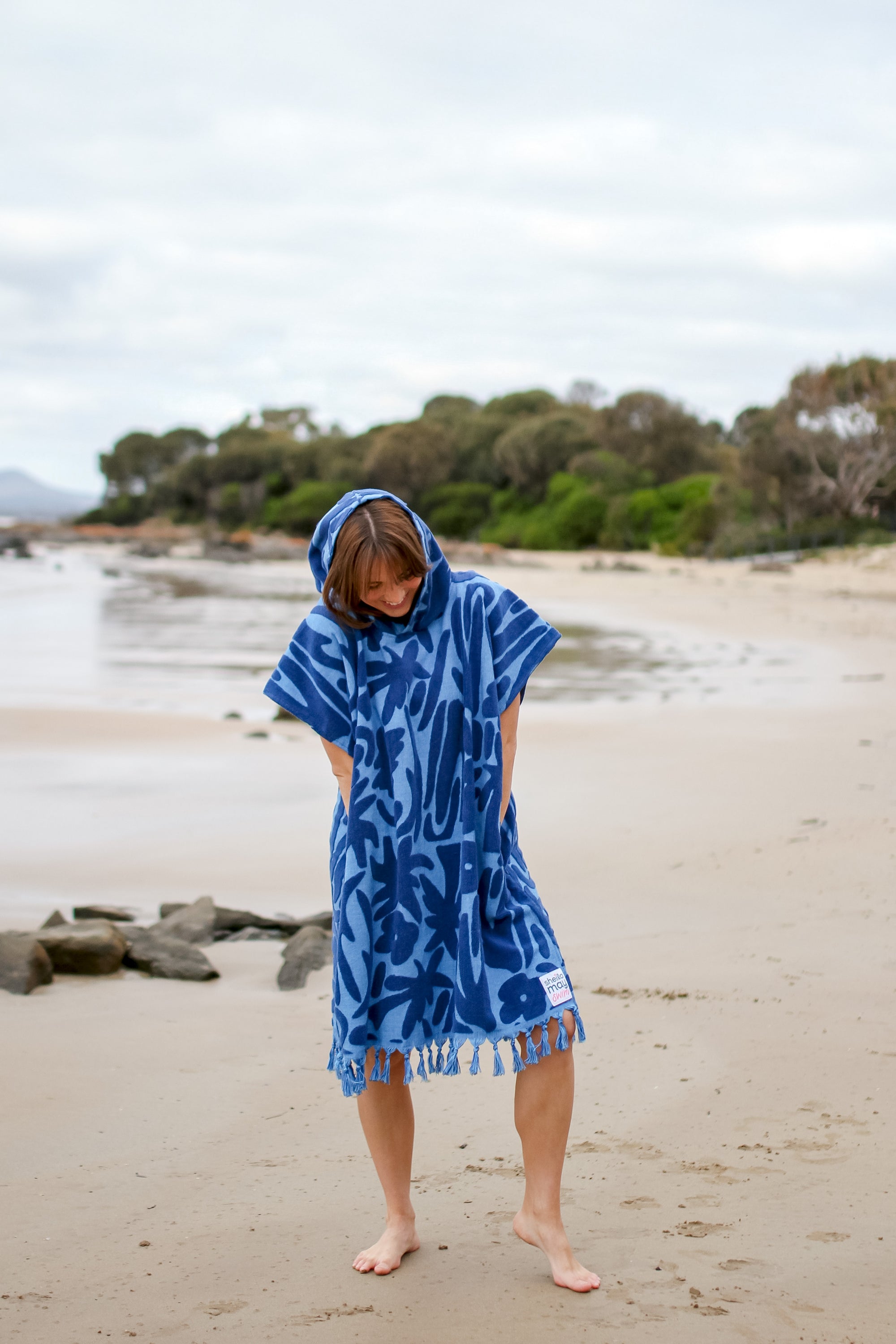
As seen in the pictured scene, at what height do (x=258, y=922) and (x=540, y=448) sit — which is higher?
(x=540, y=448)

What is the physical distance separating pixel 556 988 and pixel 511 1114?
984mm

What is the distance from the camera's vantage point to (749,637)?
1714 centimetres

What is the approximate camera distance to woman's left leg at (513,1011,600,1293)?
8.27 feet

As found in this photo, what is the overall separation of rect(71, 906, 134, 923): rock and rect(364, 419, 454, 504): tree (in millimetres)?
49264

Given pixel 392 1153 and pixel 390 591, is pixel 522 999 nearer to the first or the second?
pixel 392 1153

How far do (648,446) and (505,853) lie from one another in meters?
46.2

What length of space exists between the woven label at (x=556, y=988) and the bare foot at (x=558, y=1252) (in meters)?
0.46

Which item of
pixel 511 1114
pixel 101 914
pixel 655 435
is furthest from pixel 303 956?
pixel 655 435

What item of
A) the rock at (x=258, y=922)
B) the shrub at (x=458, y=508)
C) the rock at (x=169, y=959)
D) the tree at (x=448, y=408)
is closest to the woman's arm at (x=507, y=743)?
the rock at (x=169, y=959)

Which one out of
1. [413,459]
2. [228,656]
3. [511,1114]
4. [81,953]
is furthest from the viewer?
[413,459]

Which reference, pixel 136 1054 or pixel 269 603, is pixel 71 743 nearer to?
pixel 136 1054

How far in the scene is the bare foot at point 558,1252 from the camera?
247 cm

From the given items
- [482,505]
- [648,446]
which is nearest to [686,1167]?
[648,446]

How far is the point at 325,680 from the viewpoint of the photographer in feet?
8.45
